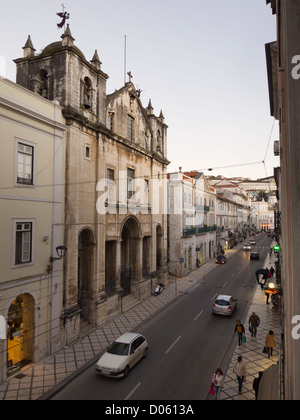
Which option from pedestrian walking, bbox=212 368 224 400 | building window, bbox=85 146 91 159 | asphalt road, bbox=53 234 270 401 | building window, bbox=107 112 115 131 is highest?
building window, bbox=107 112 115 131

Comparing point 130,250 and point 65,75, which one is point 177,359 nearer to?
point 130,250

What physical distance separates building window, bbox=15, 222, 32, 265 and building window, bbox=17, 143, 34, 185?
214 cm

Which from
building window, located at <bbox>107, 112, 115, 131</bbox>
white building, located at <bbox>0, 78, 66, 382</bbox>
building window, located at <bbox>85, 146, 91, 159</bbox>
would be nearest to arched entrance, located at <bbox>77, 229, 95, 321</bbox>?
white building, located at <bbox>0, 78, 66, 382</bbox>

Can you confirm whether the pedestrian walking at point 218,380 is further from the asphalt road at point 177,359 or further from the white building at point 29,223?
the white building at point 29,223

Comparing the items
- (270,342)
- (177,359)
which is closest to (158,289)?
(177,359)

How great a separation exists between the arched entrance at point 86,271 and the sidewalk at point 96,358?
5.48 ft

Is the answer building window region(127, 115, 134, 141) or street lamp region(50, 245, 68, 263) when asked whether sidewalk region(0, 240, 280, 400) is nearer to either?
street lamp region(50, 245, 68, 263)

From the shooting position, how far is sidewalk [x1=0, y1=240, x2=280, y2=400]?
1155cm

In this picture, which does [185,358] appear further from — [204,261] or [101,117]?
[204,261]

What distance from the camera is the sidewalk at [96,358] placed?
11.6 m
